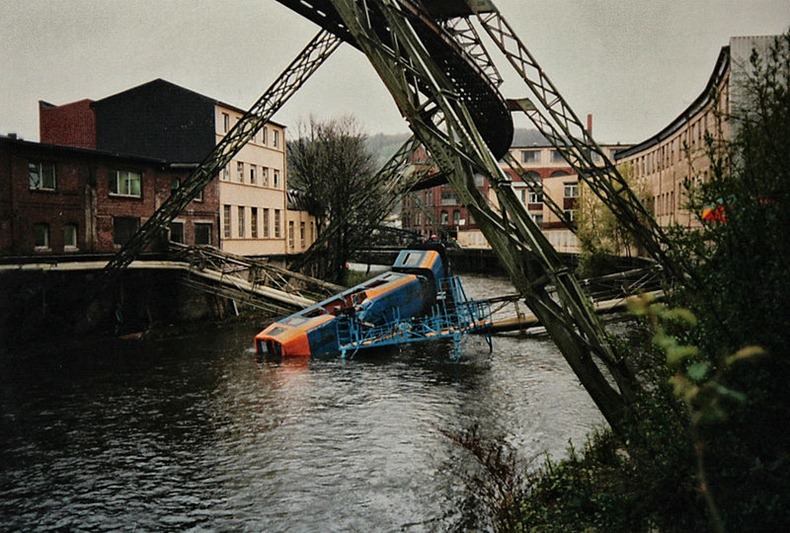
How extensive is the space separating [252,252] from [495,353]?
21004 mm

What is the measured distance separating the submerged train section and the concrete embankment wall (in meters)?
7.73

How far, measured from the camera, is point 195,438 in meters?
13.3

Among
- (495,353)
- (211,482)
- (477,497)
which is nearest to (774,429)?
(477,497)

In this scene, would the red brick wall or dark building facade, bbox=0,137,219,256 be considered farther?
A: the red brick wall

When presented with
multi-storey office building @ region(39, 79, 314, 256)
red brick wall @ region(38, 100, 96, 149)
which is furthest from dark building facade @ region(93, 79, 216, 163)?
red brick wall @ region(38, 100, 96, 149)

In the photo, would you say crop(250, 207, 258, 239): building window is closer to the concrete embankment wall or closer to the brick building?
the concrete embankment wall

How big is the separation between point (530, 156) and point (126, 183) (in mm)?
68855

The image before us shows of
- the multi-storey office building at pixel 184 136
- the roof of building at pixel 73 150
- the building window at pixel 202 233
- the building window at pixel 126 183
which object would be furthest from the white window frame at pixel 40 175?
the multi-storey office building at pixel 184 136

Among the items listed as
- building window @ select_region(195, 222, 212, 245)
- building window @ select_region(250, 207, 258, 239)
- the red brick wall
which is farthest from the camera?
building window @ select_region(250, 207, 258, 239)

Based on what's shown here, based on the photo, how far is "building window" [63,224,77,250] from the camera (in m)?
26.1

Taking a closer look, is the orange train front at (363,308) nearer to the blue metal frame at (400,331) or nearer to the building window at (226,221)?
the blue metal frame at (400,331)

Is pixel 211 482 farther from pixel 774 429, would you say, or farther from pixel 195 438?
pixel 774 429

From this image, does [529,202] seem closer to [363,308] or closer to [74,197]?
[363,308]

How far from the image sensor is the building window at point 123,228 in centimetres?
2867
